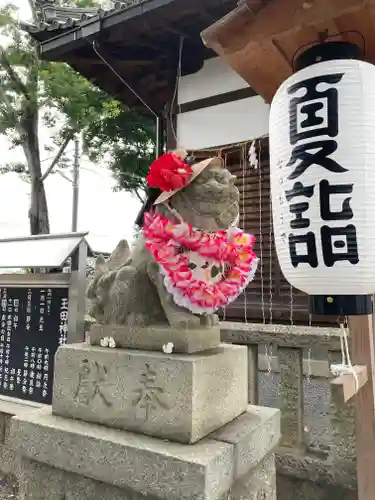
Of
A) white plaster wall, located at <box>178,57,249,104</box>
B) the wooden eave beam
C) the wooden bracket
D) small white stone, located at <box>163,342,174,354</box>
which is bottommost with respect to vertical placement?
the wooden bracket

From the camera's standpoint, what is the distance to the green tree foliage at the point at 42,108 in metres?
8.57

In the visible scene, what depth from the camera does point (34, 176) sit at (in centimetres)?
899

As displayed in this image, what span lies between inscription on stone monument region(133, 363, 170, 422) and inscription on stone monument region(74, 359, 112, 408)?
191 mm

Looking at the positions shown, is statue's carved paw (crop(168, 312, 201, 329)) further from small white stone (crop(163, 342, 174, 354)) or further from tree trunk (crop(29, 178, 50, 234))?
tree trunk (crop(29, 178, 50, 234))

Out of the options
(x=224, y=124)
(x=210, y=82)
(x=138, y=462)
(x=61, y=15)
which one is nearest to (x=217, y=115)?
(x=224, y=124)

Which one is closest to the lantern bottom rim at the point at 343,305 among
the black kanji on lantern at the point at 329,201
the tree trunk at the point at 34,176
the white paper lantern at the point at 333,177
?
the white paper lantern at the point at 333,177

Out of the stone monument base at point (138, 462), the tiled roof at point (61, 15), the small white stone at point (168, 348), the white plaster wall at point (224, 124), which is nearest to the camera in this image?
the stone monument base at point (138, 462)

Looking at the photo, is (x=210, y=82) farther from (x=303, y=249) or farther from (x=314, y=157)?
(x=303, y=249)

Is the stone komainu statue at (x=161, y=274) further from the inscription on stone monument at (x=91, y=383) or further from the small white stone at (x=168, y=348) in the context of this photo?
the inscription on stone monument at (x=91, y=383)

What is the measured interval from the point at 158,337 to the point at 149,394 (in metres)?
0.27

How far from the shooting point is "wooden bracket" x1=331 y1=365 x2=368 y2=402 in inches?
84.0

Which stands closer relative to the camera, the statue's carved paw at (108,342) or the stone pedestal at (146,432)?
the stone pedestal at (146,432)

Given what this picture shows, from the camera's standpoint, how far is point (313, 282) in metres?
2.00

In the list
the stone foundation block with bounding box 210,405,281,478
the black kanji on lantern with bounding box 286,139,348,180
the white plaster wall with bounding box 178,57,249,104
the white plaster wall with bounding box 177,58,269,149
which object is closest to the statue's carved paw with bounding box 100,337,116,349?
the stone foundation block with bounding box 210,405,281,478
